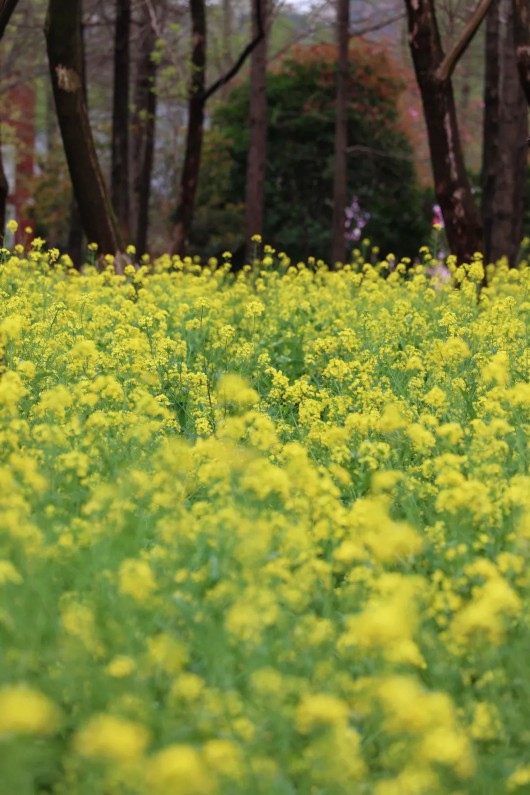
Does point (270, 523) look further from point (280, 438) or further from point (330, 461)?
point (280, 438)

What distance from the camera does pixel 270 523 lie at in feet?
12.2

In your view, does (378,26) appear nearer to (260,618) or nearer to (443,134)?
(443,134)

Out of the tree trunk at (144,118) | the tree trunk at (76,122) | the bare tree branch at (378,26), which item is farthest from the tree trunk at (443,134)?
the tree trunk at (144,118)

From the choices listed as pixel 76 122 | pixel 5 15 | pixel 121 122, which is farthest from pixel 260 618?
pixel 121 122

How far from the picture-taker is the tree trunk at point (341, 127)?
17.5 meters

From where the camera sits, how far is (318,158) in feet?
77.1

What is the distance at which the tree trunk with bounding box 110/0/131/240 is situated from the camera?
14.9m

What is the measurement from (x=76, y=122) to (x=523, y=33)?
4.33 metres

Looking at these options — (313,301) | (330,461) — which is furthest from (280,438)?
(313,301)

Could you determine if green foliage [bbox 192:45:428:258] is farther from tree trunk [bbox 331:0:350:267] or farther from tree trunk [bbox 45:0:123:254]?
tree trunk [bbox 45:0:123:254]

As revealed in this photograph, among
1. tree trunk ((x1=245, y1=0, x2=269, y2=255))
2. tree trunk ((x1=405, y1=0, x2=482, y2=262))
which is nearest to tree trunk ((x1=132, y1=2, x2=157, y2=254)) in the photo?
tree trunk ((x1=245, y1=0, x2=269, y2=255))

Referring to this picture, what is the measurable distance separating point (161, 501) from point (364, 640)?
111 cm

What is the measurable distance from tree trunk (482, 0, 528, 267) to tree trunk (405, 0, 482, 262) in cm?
253

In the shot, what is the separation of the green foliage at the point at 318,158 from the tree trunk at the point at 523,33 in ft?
43.3
